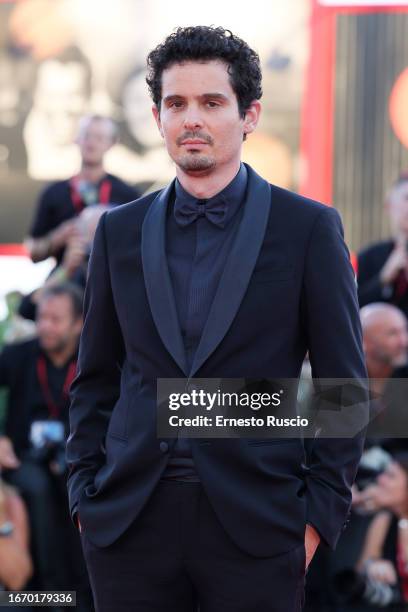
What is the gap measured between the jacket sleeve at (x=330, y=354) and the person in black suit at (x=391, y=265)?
10.4ft

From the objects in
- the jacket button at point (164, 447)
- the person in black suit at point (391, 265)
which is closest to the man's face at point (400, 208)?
the person in black suit at point (391, 265)

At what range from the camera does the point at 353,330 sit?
2752 millimetres

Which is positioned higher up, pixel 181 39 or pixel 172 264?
pixel 181 39

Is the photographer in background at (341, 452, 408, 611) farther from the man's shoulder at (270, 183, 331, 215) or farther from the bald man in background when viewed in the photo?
the man's shoulder at (270, 183, 331, 215)

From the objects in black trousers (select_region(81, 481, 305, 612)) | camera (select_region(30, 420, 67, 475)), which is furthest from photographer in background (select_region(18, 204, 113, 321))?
black trousers (select_region(81, 481, 305, 612))

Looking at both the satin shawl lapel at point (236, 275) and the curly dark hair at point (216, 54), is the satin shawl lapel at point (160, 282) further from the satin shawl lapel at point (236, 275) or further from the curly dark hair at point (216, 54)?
the curly dark hair at point (216, 54)

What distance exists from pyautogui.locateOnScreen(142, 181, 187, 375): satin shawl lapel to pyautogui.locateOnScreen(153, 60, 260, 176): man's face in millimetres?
151

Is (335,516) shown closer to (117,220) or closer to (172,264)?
(172,264)

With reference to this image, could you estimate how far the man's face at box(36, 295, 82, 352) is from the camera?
5941mm

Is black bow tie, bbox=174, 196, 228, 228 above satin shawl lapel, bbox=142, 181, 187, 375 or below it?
above

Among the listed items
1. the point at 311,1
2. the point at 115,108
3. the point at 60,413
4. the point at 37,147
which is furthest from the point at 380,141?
the point at 60,413

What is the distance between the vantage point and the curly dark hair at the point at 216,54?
2.79 metres

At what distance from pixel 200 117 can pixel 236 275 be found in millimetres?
381

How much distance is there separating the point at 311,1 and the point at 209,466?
5692 mm
